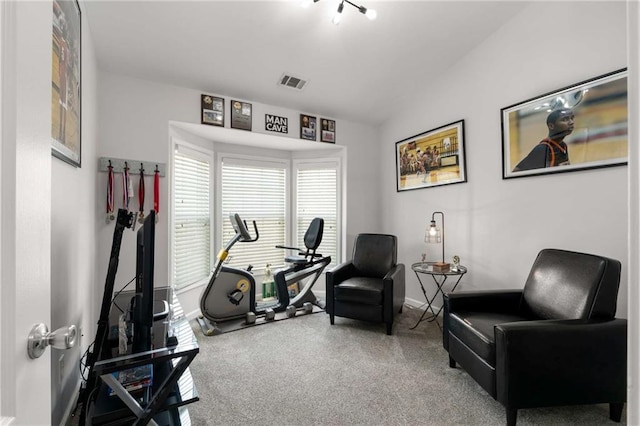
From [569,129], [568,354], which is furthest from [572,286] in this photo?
[569,129]

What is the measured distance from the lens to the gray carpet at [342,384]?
5.91 ft

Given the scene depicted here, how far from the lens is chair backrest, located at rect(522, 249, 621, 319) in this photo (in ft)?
5.82

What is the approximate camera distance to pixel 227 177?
418 cm

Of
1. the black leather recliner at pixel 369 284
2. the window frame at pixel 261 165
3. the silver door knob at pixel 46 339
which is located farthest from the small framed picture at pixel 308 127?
the silver door knob at pixel 46 339

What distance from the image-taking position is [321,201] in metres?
4.60

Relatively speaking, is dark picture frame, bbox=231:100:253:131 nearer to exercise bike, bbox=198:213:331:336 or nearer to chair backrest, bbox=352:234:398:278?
exercise bike, bbox=198:213:331:336

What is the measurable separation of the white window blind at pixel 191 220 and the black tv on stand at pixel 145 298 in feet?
6.61

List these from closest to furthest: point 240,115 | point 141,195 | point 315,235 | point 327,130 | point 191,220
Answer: point 141,195
point 240,115
point 191,220
point 315,235
point 327,130

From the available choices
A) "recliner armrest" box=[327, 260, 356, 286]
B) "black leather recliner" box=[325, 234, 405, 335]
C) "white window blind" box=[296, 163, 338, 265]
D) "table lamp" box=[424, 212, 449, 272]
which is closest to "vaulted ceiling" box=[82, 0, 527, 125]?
"white window blind" box=[296, 163, 338, 265]

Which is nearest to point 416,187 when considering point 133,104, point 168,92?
point 168,92

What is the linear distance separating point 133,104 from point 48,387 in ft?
9.70

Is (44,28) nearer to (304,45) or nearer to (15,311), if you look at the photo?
(15,311)

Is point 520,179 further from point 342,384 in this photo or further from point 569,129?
point 342,384

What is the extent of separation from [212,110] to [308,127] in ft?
4.19
